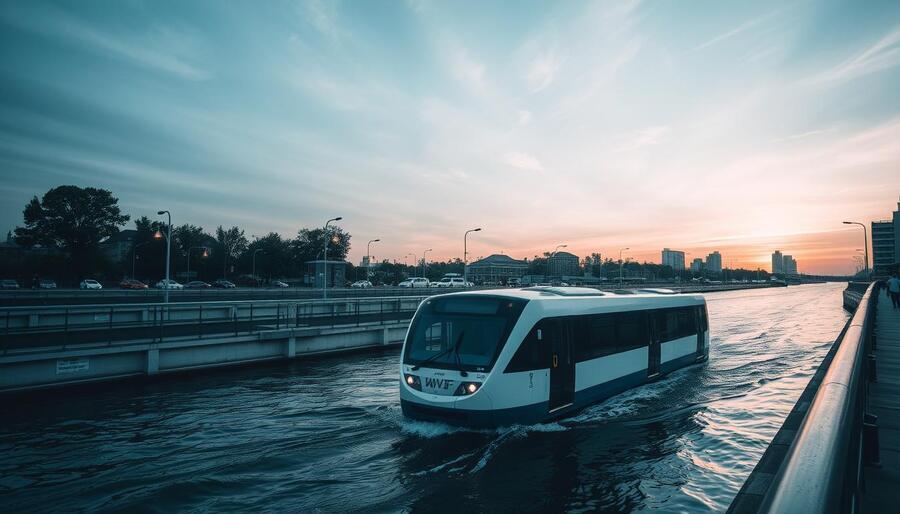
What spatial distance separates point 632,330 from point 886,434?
24.3 feet

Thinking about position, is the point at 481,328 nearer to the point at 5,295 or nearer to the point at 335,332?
the point at 335,332

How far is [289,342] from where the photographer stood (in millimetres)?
21859

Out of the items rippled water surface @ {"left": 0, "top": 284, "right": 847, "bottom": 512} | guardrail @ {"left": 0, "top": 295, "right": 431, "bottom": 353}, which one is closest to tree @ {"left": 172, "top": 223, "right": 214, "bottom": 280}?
guardrail @ {"left": 0, "top": 295, "right": 431, "bottom": 353}

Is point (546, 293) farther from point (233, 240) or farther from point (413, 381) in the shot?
point (233, 240)

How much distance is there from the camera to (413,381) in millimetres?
10641

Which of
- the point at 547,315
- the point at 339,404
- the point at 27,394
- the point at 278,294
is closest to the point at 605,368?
the point at 547,315

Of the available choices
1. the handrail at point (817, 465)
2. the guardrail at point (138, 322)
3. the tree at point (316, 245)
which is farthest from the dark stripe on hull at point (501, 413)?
the tree at point (316, 245)

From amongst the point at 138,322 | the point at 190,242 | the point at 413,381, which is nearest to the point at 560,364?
the point at 413,381

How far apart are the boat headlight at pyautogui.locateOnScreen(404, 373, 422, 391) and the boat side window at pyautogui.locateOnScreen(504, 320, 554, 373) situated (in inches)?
75.5

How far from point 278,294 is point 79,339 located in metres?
35.5

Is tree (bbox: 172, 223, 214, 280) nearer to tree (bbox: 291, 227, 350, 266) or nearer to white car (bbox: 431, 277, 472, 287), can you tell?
A: tree (bbox: 291, 227, 350, 266)

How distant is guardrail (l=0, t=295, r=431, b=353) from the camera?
17956 mm

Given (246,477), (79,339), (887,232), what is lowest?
(246,477)

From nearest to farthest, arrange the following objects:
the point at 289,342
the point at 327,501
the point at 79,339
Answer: the point at 327,501 < the point at 79,339 < the point at 289,342
